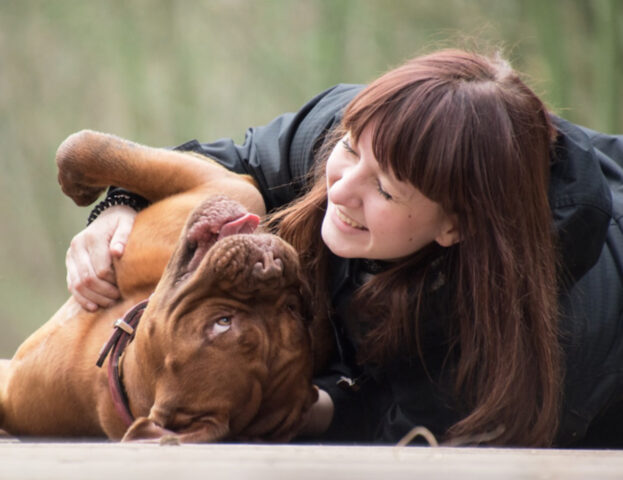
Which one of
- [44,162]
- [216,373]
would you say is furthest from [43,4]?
[216,373]

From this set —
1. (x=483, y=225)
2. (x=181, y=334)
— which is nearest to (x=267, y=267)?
(x=181, y=334)

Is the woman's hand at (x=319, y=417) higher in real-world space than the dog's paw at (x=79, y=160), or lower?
lower

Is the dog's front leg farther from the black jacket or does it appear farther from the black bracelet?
the black jacket

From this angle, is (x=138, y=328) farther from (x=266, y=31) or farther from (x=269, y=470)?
(x=266, y=31)

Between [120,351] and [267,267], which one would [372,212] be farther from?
[120,351]

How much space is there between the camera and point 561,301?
264 centimetres

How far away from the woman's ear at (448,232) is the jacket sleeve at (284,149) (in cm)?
72

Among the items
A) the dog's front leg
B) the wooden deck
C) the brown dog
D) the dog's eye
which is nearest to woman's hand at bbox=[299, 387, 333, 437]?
the brown dog

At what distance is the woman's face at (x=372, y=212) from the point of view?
232 cm

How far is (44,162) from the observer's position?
23.8 feet

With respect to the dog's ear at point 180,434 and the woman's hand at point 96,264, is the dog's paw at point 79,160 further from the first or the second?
the dog's ear at point 180,434

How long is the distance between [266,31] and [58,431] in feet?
16.4

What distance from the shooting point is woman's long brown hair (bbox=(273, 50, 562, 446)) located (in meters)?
2.25

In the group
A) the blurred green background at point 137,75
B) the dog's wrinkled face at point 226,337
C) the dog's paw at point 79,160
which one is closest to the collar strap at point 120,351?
the dog's wrinkled face at point 226,337
